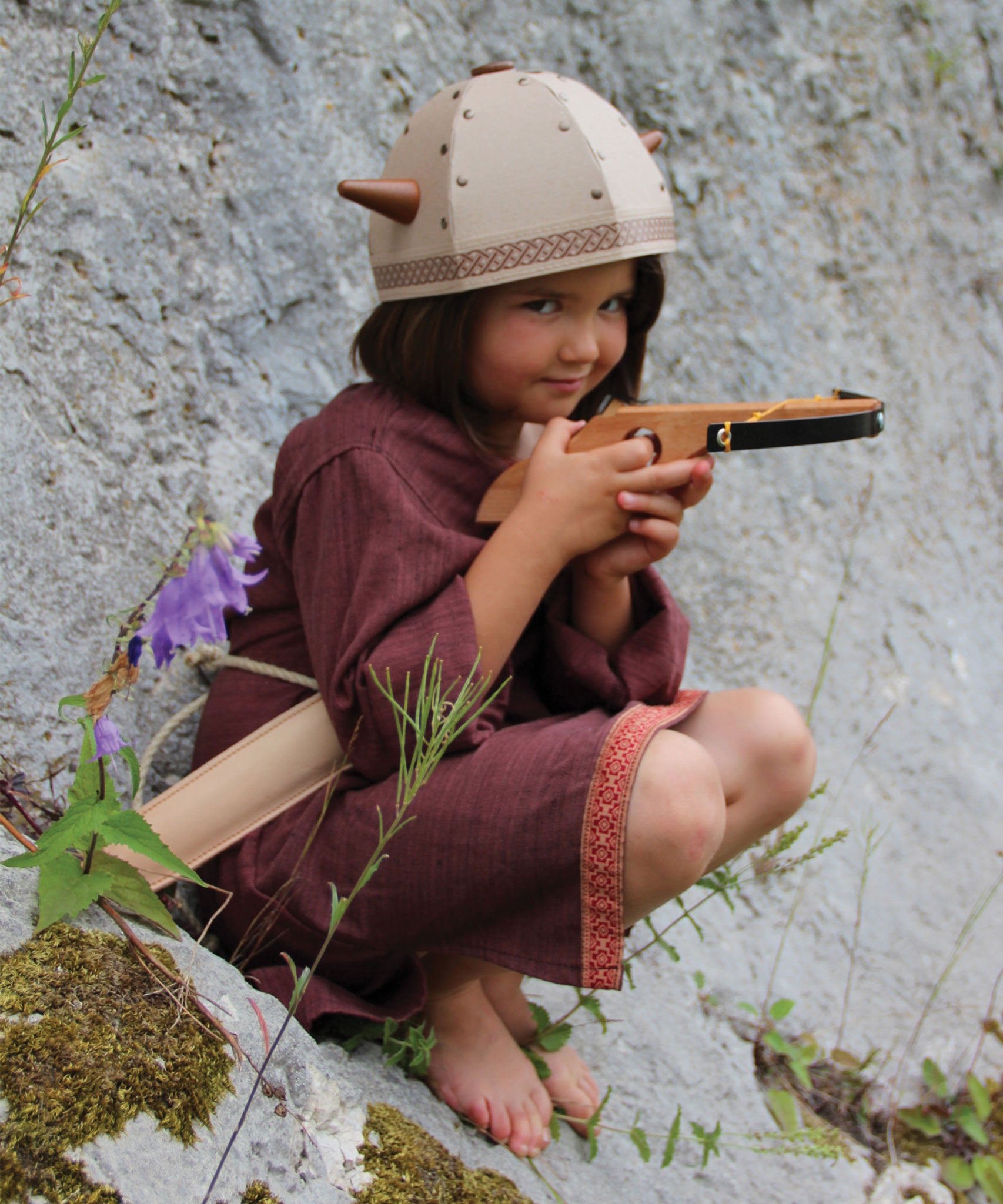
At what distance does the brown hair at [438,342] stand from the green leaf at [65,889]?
3.06 ft

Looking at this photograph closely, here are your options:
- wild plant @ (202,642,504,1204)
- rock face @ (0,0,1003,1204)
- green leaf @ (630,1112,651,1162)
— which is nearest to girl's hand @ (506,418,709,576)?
wild plant @ (202,642,504,1204)

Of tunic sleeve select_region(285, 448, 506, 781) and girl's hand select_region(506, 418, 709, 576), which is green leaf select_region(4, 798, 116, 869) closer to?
tunic sleeve select_region(285, 448, 506, 781)

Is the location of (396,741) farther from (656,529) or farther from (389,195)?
(389,195)

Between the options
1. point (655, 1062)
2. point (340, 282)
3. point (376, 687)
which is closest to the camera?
point (376, 687)

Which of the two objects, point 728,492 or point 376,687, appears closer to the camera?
point 376,687

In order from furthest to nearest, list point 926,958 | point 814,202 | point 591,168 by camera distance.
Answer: point 814,202, point 926,958, point 591,168

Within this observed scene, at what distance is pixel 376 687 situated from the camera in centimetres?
153

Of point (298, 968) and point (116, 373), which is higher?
point (116, 373)

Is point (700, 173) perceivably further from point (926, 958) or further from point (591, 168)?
point (926, 958)

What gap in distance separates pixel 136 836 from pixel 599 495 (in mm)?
846

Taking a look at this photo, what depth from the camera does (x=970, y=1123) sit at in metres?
2.30

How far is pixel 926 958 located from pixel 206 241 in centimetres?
242

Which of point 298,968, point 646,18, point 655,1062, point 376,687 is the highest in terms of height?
point 646,18

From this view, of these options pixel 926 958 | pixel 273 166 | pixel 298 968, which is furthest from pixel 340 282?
pixel 926 958
